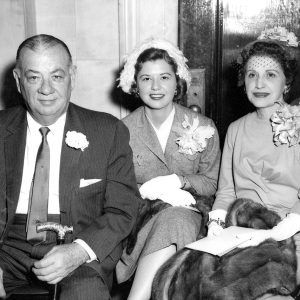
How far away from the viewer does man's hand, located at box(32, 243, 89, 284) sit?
6.46 ft

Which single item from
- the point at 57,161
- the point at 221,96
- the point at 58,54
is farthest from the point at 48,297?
the point at 221,96

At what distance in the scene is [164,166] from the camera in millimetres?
2834

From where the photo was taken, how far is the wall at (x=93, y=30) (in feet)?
10.5

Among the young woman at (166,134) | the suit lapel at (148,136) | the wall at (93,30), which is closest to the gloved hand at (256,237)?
the young woman at (166,134)

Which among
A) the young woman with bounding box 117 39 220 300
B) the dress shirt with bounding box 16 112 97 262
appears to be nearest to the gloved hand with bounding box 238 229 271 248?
the young woman with bounding box 117 39 220 300

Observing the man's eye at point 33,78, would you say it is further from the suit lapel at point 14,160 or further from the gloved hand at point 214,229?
the gloved hand at point 214,229

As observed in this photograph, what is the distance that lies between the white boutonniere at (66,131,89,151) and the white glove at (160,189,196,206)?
600 mm

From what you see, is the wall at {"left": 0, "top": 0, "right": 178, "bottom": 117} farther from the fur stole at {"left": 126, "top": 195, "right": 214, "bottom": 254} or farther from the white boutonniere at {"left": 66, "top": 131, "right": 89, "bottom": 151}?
the white boutonniere at {"left": 66, "top": 131, "right": 89, "bottom": 151}

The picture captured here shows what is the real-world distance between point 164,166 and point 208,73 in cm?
90

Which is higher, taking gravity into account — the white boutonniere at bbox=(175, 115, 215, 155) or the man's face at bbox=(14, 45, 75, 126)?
the man's face at bbox=(14, 45, 75, 126)

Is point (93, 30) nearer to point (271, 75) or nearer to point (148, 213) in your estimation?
point (271, 75)

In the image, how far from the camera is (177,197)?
2.60 metres

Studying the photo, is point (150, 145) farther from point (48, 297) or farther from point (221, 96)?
point (48, 297)

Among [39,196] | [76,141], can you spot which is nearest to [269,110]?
[76,141]
